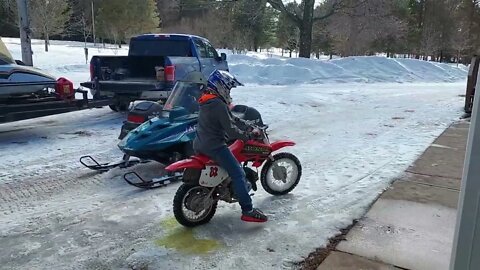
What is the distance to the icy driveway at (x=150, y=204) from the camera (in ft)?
12.5

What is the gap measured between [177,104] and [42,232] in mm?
2612

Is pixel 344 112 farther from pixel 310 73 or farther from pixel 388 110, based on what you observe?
pixel 310 73

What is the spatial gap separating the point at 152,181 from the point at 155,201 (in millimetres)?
508

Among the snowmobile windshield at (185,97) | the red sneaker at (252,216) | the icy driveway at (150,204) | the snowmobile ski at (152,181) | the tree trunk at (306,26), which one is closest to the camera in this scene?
the icy driveway at (150,204)

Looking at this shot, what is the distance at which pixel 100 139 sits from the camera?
800 centimetres

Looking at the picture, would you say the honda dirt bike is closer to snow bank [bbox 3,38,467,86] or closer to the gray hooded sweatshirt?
the gray hooded sweatshirt

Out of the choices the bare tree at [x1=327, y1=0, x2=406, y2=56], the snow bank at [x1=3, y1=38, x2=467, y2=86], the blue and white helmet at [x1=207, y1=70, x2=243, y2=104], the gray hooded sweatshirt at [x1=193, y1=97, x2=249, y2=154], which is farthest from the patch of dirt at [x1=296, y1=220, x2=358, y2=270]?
the bare tree at [x1=327, y1=0, x2=406, y2=56]

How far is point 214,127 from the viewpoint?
4.10 meters

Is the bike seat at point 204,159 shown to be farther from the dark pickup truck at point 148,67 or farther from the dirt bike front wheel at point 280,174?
the dark pickup truck at point 148,67

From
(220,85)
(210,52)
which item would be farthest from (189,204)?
(210,52)

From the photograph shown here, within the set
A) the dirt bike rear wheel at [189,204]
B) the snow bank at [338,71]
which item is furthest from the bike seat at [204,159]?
the snow bank at [338,71]

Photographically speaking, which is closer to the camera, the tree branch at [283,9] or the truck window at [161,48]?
the truck window at [161,48]

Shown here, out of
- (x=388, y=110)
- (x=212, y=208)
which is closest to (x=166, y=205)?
(x=212, y=208)

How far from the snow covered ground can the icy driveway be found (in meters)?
0.01
